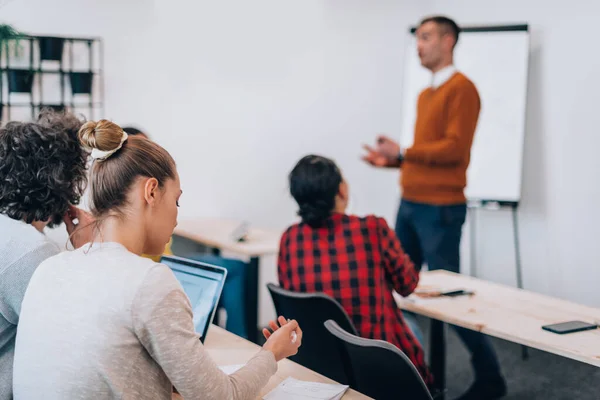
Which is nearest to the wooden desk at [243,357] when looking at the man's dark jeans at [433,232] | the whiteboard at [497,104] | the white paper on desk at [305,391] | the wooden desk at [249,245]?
the white paper on desk at [305,391]

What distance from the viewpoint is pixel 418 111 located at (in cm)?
367

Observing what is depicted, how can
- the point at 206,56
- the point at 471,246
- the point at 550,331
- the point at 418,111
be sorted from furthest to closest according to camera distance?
the point at 471,246, the point at 206,56, the point at 418,111, the point at 550,331

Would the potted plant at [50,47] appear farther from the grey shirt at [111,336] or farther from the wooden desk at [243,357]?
the grey shirt at [111,336]

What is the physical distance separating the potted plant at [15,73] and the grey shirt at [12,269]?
245 centimetres

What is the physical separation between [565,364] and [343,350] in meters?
2.46

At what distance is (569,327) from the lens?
204cm

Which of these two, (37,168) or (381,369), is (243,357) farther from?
(37,168)

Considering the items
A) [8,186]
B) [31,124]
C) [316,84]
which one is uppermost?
[316,84]

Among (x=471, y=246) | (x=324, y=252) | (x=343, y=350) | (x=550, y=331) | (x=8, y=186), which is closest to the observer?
(x=8, y=186)

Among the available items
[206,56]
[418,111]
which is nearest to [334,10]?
[206,56]

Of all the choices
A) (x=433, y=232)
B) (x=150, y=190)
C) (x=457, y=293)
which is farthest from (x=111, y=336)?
(x=433, y=232)

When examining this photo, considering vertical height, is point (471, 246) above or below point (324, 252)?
below

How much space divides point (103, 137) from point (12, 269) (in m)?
0.41

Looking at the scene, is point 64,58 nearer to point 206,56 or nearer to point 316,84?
point 206,56
